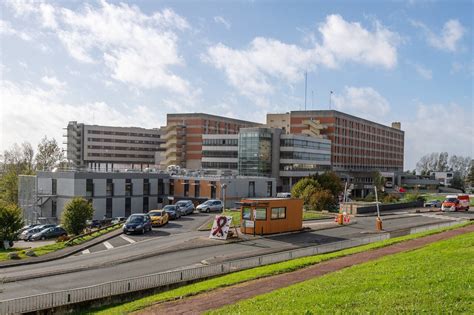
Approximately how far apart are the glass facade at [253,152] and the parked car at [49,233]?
56.1 meters

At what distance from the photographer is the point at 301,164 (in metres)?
109

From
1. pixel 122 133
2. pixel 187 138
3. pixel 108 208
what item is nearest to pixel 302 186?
pixel 108 208

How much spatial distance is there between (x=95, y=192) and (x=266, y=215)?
1324 inches

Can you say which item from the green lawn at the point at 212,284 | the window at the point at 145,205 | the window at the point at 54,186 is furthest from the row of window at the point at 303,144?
the green lawn at the point at 212,284

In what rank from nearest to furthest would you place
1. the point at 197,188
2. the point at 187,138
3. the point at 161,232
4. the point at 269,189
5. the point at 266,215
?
the point at 266,215 < the point at 161,232 < the point at 197,188 < the point at 269,189 < the point at 187,138

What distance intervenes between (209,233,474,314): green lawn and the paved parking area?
19.4 meters

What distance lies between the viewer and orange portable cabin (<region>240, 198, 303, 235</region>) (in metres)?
37.6

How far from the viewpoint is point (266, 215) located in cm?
3778

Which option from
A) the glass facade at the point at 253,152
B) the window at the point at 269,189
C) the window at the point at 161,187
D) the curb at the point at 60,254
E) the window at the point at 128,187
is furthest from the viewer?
the glass facade at the point at 253,152

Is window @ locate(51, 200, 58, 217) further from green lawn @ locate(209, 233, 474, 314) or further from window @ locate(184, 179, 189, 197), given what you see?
green lawn @ locate(209, 233, 474, 314)

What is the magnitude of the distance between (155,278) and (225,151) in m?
90.8

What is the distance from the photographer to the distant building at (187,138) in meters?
123

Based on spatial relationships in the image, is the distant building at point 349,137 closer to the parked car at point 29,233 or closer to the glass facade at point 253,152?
the glass facade at point 253,152

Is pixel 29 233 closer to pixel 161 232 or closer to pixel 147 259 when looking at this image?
pixel 161 232
